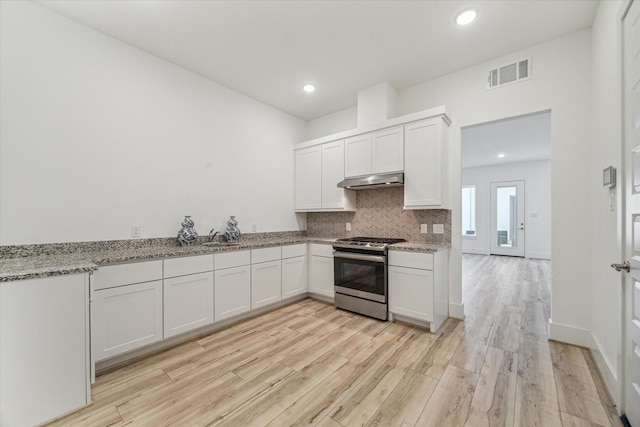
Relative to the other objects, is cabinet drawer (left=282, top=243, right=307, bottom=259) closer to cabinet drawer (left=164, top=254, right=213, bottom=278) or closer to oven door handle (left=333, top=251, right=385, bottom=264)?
oven door handle (left=333, top=251, right=385, bottom=264)

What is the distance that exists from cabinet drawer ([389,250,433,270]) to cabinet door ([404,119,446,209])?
577mm

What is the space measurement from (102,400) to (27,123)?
216 centimetres

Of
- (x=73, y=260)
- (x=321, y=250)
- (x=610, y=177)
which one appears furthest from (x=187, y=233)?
(x=610, y=177)

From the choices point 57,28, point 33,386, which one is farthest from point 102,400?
point 57,28

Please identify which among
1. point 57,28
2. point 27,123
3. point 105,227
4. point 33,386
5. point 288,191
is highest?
point 57,28

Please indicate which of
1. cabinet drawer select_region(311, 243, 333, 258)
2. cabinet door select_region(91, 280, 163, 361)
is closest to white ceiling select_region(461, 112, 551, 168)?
cabinet drawer select_region(311, 243, 333, 258)

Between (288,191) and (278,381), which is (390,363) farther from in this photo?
(288,191)

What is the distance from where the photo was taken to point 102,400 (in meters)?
1.74

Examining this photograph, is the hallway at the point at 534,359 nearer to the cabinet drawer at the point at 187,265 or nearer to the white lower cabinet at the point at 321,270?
the white lower cabinet at the point at 321,270

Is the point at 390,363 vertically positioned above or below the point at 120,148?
below

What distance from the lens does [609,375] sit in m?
1.80

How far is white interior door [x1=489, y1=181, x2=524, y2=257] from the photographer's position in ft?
25.2

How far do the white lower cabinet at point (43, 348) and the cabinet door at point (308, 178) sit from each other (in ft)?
9.53

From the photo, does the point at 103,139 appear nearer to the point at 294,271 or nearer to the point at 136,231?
the point at 136,231
